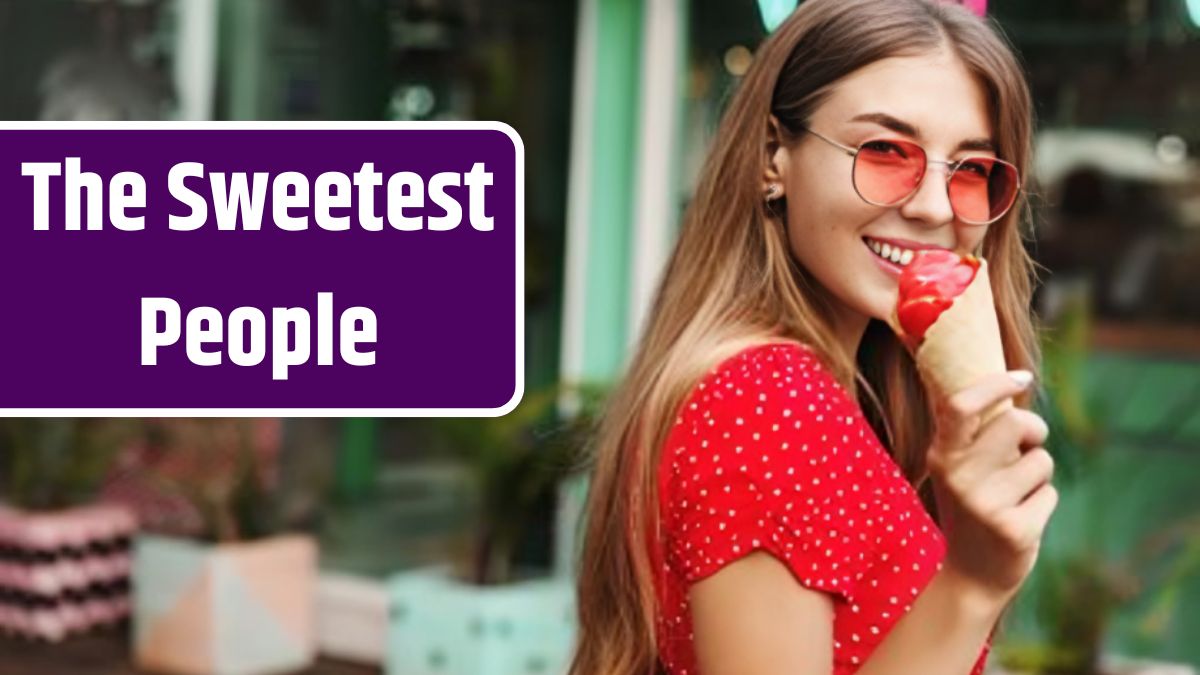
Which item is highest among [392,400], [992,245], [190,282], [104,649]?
[992,245]

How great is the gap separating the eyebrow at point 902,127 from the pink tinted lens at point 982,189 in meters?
0.02

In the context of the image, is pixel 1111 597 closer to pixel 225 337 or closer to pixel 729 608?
pixel 225 337

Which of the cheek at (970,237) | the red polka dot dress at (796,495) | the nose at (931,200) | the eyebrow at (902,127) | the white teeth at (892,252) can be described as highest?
the eyebrow at (902,127)

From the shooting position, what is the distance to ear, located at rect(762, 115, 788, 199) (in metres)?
1.82

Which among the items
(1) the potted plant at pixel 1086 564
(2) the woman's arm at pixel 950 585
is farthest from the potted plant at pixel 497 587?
(2) the woman's arm at pixel 950 585

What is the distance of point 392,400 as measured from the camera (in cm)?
248

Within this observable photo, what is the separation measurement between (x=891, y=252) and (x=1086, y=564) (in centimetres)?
389

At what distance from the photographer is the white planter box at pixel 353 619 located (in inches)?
262

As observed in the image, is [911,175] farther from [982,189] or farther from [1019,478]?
[1019,478]

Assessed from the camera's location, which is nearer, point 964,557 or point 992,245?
point 964,557

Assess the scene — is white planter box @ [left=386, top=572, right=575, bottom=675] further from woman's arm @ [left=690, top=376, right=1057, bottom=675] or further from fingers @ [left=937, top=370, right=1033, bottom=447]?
fingers @ [left=937, top=370, right=1033, bottom=447]

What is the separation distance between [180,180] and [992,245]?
115 centimetres

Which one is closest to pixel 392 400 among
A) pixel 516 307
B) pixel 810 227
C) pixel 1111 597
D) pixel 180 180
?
pixel 516 307

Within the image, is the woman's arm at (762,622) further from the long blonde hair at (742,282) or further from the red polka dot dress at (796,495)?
the long blonde hair at (742,282)
